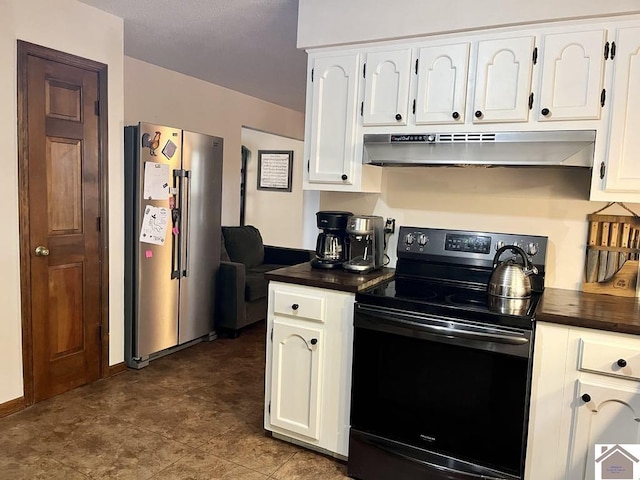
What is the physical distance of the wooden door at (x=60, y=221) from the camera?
9.14 ft

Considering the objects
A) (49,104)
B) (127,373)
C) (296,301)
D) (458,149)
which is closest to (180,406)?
(127,373)

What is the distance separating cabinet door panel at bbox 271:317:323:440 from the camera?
2426 mm

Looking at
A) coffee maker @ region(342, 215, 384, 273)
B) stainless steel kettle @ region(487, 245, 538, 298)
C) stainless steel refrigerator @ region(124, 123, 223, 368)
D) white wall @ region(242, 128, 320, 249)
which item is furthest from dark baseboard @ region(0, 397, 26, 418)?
white wall @ region(242, 128, 320, 249)

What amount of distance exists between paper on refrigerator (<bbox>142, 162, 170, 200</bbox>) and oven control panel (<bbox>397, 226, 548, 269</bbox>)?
1795 mm

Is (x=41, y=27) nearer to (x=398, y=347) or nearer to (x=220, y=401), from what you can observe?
(x=220, y=401)

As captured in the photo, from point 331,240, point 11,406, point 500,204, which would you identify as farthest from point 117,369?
point 500,204

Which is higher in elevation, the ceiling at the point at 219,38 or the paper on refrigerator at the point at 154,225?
the ceiling at the point at 219,38

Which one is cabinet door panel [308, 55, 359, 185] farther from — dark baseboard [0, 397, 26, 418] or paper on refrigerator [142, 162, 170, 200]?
dark baseboard [0, 397, 26, 418]

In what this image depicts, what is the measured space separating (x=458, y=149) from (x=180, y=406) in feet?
7.23

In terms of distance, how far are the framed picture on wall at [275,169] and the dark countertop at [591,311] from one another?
5354mm

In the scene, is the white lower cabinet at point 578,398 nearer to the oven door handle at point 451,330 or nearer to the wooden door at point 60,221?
the oven door handle at point 451,330

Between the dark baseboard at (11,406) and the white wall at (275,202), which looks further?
the white wall at (275,202)

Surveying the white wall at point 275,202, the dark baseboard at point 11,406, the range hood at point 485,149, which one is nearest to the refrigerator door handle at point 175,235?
the dark baseboard at point 11,406

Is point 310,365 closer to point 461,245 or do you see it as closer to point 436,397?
point 436,397
